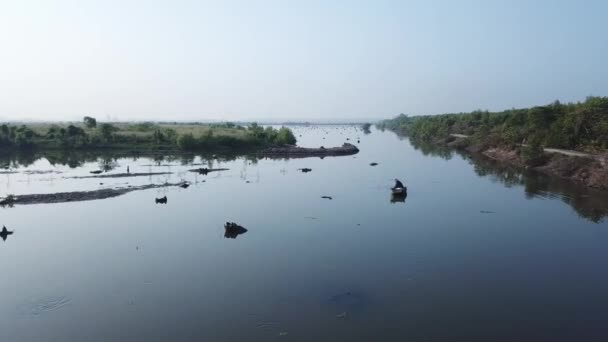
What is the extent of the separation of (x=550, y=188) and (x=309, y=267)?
36.7 metres

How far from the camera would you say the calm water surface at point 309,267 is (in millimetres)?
17922

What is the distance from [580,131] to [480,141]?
32.7 metres

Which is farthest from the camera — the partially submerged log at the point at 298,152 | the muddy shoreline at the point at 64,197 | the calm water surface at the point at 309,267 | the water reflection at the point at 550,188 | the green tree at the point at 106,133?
the green tree at the point at 106,133

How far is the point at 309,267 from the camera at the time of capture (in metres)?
24.4

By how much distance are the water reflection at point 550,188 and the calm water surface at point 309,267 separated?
0.38 metres

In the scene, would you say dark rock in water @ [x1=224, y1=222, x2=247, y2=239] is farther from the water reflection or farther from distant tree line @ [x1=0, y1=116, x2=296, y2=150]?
distant tree line @ [x1=0, y1=116, x2=296, y2=150]

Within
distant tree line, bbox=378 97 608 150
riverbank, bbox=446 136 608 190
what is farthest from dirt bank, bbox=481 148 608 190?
distant tree line, bbox=378 97 608 150

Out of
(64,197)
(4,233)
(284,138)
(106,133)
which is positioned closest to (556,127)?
(284,138)

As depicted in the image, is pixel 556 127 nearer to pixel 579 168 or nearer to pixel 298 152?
pixel 579 168

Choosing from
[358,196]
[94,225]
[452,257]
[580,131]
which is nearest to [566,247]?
[452,257]

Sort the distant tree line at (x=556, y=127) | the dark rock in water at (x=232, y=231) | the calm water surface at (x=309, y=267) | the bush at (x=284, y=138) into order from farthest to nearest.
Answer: the bush at (x=284, y=138) → the distant tree line at (x=556, y=127) → the dark rock in water at (x=232, y=231) → the calm water surface at (x=309, y=267)

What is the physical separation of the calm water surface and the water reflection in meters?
0.38

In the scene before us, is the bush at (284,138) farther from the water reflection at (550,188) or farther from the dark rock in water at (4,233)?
the dark rock in water at (4,233)

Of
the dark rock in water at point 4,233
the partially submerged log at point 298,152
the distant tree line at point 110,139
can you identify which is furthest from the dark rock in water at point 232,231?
the distant tree line at point 110,139
